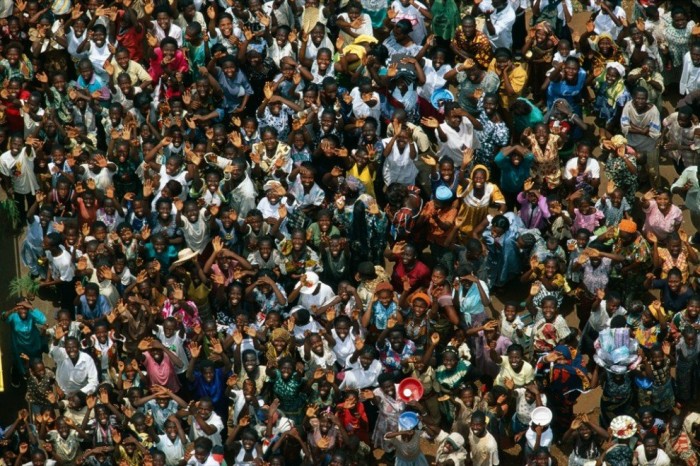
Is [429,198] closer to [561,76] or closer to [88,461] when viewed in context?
[561,76]

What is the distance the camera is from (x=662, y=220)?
27484 millimetres

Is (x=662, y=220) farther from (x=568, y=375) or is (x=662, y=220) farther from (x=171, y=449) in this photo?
(x=171, y=449)

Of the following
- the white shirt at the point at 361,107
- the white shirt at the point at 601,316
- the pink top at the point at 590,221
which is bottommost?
the white shirt at the point at 601,316

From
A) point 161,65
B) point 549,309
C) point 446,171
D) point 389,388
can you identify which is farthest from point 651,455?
point 161,65

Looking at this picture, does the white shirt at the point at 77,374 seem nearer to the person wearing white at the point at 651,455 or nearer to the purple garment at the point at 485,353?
the purple garment at the point at 485,353

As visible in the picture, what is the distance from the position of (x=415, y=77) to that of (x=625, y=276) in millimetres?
4056

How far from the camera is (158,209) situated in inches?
1090

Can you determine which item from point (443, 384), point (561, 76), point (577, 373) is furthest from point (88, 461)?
point (561, 76)

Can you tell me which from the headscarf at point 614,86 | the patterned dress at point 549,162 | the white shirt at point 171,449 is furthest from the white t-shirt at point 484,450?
the headscarf at point 614,86

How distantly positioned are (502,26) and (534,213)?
3.11m

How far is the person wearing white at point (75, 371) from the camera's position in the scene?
26359 millimetres

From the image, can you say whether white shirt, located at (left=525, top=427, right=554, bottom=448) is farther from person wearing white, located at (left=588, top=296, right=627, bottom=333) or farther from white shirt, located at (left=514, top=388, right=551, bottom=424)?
person wearing white, located at (left=588, top=296, right=627, bottom=333)

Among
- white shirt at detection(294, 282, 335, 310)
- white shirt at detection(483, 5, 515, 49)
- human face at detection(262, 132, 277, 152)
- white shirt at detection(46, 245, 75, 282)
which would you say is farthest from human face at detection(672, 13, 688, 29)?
white shirt at detection(46, 245, 75, 282)

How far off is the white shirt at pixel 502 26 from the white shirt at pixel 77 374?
7277mm
